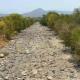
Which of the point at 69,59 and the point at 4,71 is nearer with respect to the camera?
the point at 4,71

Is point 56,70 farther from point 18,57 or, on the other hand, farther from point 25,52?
point 25,52

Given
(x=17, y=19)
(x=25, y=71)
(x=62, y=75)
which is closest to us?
(x=62, y=75)

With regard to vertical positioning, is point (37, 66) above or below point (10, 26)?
above

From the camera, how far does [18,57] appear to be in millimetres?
30844

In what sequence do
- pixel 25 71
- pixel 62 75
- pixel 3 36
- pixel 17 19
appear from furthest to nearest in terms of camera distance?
pixel 17 19
pixel 3 36
pixel 25 71
pixel 62 75

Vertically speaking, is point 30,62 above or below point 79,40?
below

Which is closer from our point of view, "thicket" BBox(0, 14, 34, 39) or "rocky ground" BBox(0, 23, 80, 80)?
"rocky ground" BBox(0, 23, 80, 80)

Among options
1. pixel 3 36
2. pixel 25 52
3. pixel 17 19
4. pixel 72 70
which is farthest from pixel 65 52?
pixel 17 19

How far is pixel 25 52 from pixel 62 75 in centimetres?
1295

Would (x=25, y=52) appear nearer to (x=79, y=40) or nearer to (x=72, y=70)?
(x=79, y=40)

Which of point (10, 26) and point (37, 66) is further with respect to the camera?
point (10, 26)

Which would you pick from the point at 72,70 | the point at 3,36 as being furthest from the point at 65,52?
the point at 3,36

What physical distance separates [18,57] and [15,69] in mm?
6418

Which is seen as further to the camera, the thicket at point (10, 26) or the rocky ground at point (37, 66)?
the thicket at point (10, 26)
